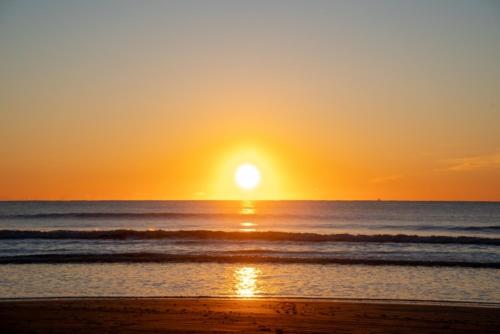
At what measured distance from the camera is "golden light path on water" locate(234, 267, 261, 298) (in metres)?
16.1

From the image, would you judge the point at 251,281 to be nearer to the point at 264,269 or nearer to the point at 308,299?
the point at 264,269

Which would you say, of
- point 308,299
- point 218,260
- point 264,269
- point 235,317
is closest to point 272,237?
point 218,260

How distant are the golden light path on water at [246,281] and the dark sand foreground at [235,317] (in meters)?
1.46

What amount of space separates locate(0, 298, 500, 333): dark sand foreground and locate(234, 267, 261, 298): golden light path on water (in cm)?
146

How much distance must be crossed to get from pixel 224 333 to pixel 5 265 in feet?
46.4

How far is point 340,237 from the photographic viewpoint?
37562 mm

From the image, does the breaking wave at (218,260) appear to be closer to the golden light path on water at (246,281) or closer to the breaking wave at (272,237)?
the golden light path on water at (246,281)

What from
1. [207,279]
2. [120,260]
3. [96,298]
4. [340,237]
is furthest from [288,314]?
[340,237]

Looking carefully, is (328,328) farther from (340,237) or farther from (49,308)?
(340,237)

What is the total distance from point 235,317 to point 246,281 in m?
6.12

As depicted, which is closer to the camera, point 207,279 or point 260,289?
point 260,289

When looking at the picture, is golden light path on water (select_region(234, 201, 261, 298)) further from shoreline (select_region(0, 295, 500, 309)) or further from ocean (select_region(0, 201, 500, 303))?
shoreline (select_region(0, 295, 500, 309))

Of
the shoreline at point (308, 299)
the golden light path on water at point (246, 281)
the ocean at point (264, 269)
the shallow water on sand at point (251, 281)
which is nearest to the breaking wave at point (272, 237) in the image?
the ocean at point (264, 269)

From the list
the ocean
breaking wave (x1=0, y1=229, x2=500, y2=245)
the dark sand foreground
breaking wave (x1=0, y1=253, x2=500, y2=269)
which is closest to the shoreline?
the dark sand foreground
